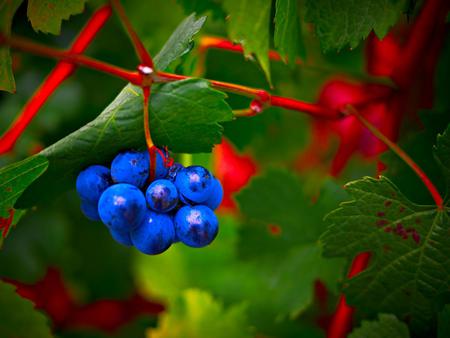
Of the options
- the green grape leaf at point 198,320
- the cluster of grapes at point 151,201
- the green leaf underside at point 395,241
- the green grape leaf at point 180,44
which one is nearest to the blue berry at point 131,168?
the cluster of grapes at point 151,201

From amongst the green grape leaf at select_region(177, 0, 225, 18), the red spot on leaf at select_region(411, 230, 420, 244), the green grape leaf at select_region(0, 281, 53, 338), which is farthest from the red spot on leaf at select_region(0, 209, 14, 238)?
the red spot on leaf at select_region(411, 230, 420, 244)

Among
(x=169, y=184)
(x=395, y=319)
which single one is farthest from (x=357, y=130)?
(x=169, y=184)

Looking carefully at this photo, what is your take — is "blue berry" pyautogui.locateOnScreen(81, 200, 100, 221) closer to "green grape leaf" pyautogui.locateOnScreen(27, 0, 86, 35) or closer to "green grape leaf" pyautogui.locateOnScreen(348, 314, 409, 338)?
"green grape leaf" pyautogui.locateOnScreen(27, 0, 86, 35)

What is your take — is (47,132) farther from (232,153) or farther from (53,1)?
(53,1)

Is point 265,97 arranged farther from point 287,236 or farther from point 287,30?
point 287,236

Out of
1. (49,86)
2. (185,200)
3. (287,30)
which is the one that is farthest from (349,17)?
(49,86)

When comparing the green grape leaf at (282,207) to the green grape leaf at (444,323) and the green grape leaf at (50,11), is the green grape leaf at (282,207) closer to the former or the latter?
the green grape leaf at (444,323)

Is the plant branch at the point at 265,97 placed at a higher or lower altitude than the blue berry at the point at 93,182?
higher
